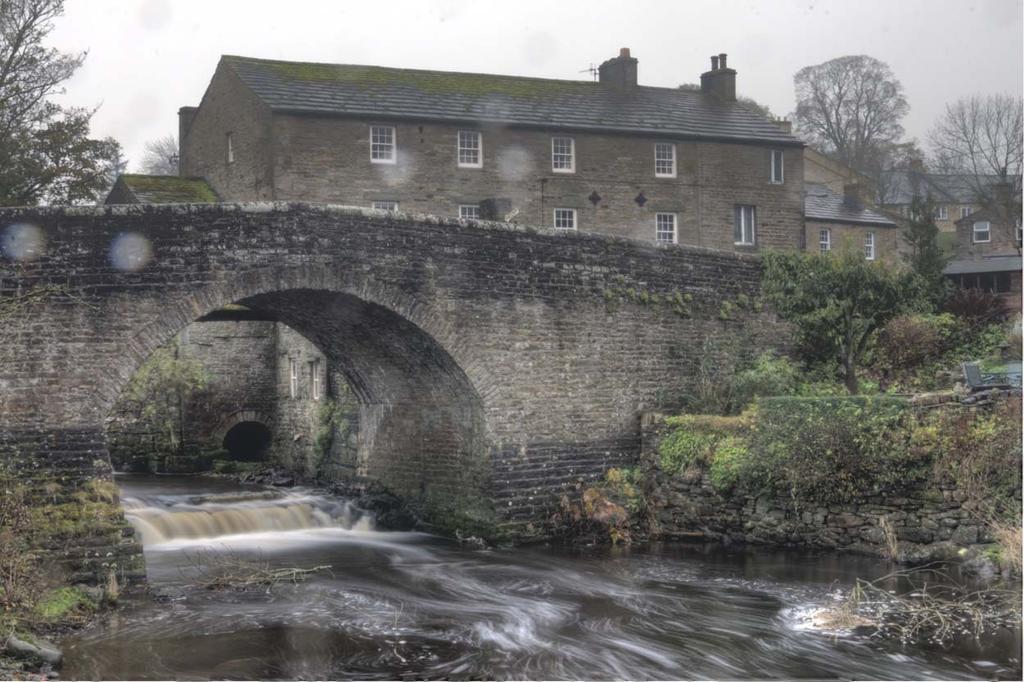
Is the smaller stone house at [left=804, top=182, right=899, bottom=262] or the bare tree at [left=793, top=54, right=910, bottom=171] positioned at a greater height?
the bare tree at [left=793, top=54, right=910, bottom=171]

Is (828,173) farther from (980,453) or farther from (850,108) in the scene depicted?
(980,453)

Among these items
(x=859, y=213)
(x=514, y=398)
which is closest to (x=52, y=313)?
(x=514, y=398)

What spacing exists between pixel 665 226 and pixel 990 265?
1584 cm

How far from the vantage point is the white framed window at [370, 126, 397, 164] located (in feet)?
93.5

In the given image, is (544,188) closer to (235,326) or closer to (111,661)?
(235,326)

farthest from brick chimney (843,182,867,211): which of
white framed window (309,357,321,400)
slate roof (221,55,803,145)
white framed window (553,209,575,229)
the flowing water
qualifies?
the flowing water

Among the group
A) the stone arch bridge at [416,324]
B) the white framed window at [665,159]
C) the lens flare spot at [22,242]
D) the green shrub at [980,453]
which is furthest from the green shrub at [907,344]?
the lens flare spot at [22,242]

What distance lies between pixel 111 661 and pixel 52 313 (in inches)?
191

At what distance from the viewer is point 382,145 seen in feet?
94.0

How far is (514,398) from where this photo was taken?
1712 centimetres

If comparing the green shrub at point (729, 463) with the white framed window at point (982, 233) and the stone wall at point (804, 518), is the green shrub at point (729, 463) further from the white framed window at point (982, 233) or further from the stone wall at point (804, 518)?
the white framed window at point (982, 233)

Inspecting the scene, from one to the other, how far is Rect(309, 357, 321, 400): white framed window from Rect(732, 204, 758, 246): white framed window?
1454cm

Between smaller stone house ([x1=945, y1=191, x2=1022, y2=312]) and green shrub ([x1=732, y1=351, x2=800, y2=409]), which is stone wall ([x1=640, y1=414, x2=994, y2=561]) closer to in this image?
green shrub ([x1=732, y1=351, x2=800, y2=409])

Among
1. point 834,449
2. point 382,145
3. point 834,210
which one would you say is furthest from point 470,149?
Answer: point 834,210
